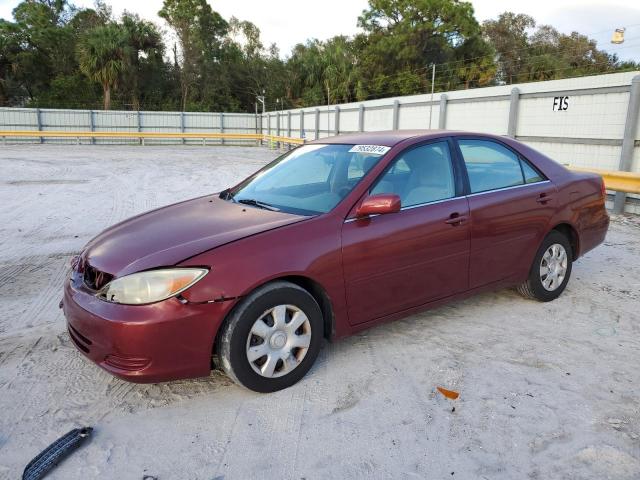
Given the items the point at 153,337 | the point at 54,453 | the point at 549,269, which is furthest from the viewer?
the point at 549,269

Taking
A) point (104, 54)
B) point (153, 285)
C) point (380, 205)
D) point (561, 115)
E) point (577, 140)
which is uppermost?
point (104, 54)

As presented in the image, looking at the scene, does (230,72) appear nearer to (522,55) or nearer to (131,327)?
(522,55)

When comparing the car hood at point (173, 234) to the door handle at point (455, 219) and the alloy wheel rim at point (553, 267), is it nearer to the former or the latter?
the door handle at point (455, 219)

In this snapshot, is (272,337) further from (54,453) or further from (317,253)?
(54,453)

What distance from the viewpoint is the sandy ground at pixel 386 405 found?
2582 millimetres

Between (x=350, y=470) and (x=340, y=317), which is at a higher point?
(x=340, y=317)

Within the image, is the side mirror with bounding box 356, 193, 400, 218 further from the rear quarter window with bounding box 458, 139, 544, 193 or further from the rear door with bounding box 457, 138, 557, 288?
the rear quarter window with bounding box 458, 139, 544, 193

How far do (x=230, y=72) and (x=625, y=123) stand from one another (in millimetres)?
43414

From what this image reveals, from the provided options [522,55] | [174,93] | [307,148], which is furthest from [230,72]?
[307,148]

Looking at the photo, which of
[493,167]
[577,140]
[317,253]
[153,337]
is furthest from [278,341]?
[577,140]

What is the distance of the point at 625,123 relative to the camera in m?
9.12

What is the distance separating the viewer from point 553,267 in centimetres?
471

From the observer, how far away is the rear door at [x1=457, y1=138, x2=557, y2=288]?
4082 mm

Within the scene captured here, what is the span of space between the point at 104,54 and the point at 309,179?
39.2 m
